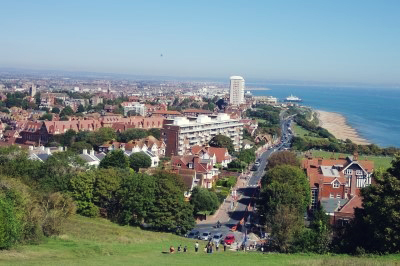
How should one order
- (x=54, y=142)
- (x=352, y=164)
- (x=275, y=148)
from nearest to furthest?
(x=352, y=164), (x=54, y=142), (x=275, y=148)

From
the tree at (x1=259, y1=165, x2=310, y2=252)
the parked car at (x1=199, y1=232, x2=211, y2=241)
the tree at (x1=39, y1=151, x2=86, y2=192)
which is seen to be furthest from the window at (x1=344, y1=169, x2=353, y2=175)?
the tree at (x1=39, y1=151, x2=86, y2=192)

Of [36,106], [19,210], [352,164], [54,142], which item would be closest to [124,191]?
[19,210]

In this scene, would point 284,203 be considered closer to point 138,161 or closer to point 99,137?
point 138,161

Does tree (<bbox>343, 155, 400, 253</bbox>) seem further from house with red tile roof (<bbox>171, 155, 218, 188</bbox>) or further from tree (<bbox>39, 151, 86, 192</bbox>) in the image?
house with red tile roof (<bbox>171, 155, 218, 188</bbox>)

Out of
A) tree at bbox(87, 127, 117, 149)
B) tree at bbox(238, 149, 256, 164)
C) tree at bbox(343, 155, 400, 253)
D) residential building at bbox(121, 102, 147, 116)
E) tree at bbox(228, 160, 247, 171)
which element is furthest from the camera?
residential building at bbox(121, 102, 147, 116)

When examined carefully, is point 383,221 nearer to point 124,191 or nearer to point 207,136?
point 124,191

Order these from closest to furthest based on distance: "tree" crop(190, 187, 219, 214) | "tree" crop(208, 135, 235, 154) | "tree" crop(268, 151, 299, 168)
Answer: "tree" crop(190, 187, 219, 214) → "tree" crop(268, 151, 299, 168) → "tree" crop(208, 135, 235, 154)
